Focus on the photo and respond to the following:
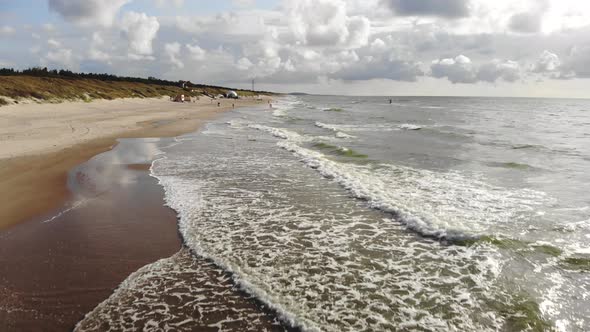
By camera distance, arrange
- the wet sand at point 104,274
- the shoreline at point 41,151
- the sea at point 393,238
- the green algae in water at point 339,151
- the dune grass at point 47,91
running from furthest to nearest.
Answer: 1. the dune grass at point 47,91
2. the green algae in water at point 339,151
3. the shoreline at point 41,151
4. the sea at point 393,238
5. the wet sand at point 104,274

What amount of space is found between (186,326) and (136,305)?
3.00 ft

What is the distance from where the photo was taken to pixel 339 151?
775 inches

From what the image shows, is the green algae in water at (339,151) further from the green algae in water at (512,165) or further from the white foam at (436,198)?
the green algae in water at (512,165)

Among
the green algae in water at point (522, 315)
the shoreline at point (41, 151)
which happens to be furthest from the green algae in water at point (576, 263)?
the shoreline at point (41, 151)

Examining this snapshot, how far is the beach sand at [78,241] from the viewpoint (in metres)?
4.99

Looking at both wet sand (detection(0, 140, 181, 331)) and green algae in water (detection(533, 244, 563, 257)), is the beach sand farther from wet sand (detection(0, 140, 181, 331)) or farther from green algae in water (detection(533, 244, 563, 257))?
green algae in water (detection(533, 244, 563, 257))

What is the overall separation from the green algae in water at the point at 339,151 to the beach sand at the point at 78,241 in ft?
30.6

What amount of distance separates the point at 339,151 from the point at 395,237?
1189cm

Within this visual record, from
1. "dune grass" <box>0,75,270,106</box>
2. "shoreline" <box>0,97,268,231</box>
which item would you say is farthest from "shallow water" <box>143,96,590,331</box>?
"dune grass" <box>0,75,270,106</box>

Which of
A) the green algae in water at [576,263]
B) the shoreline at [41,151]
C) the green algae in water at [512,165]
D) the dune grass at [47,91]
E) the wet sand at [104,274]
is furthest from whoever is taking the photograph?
the dune grass at [47,91]

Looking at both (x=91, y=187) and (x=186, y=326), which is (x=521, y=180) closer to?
(x=186, y=326)

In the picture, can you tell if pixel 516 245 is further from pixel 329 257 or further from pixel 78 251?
pixel 78 251

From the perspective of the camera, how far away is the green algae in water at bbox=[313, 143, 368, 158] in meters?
18.7

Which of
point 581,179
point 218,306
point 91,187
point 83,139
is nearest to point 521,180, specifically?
point 581,179
